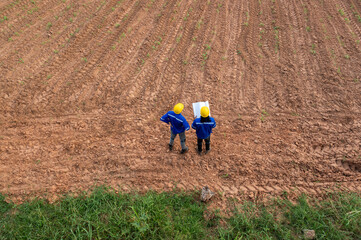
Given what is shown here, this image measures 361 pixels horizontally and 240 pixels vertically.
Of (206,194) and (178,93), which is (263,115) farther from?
(206,194)

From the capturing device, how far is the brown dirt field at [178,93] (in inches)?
196

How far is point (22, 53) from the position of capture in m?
7.91

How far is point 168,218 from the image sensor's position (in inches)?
156

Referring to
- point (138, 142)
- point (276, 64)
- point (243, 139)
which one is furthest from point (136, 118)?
point (276, 64)

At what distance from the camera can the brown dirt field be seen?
498cm

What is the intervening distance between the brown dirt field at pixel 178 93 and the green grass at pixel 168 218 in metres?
0.35

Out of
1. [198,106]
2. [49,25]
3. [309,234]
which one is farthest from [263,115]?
[49,25]

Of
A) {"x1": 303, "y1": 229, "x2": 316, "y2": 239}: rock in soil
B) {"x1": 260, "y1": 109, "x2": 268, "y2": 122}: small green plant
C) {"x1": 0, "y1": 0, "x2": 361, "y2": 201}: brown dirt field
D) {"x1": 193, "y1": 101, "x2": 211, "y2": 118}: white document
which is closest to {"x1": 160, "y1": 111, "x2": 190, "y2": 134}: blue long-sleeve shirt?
{"x1": 193, "y1": 101, "x2": 211, "y2": 118}: white document

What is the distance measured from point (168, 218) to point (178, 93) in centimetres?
378

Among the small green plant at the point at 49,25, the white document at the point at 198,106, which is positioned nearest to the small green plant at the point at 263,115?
the white document at the point at 198,106

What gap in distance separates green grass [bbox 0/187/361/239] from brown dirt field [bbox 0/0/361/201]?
35 cm

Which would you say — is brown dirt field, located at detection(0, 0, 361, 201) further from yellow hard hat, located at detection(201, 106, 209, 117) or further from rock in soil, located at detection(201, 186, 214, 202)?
yellow hard hat, located at detection(201, 106, 209, 117)

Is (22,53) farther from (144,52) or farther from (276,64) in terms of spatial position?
(276,64)

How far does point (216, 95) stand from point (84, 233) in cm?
477
